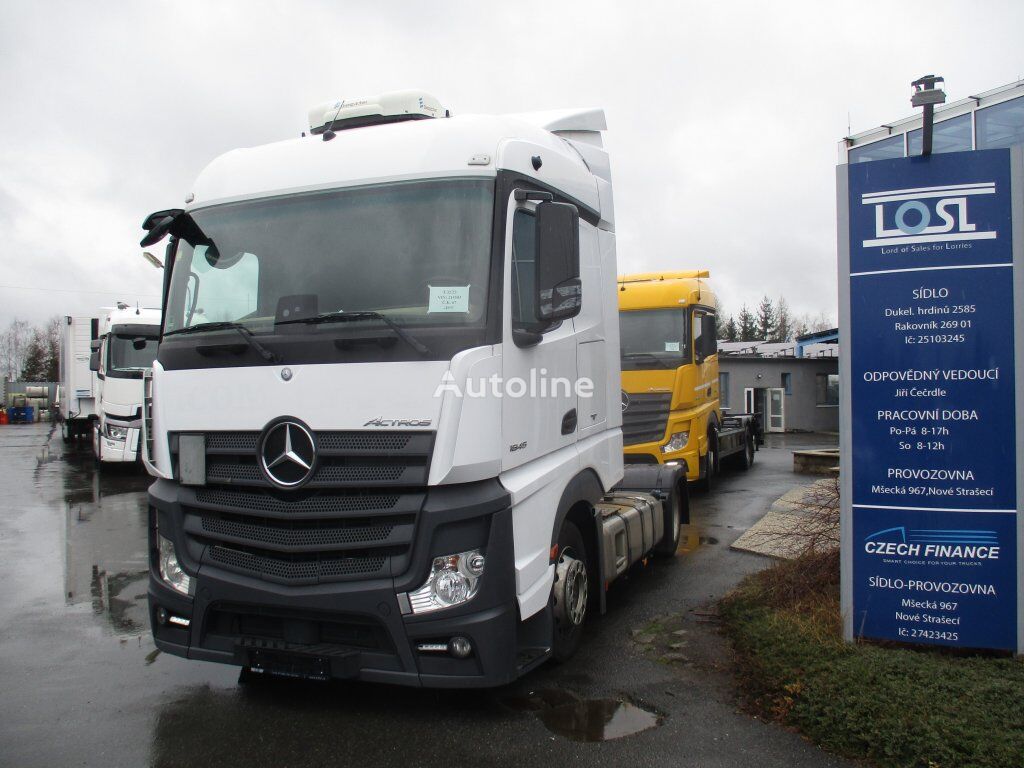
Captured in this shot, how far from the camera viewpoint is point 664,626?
5953mm

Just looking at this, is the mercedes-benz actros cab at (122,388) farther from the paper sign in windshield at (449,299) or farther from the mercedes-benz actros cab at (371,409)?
the paper sign in windshield at (449,299)

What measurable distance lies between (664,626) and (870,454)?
2.07 metres

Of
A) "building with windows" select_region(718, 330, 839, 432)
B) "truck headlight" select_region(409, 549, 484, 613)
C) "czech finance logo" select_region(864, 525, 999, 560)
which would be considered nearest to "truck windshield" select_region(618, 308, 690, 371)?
"czech finance logo" select_region(864, 525, 999, 560)

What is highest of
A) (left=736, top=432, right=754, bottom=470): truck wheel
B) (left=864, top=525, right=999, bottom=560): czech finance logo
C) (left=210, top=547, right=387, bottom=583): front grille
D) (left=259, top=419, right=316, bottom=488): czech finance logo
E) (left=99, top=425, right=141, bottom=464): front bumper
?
(left=259, top=419, right=316, bottom=488): czech finance logo

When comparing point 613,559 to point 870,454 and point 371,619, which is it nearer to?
point 870,454

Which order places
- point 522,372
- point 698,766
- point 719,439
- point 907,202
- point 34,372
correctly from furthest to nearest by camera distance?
1. point 34,372
2. point 719,439
3. point 907,202
4. point 522,372
5. point 698,766

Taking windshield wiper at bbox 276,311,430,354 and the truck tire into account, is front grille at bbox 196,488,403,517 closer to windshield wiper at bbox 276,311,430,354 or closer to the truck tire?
windshield wiper at bbox 276,311,430,354

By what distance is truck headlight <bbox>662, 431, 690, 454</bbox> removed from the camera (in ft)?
38.4

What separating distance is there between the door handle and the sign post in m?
1.62

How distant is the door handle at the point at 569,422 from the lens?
487 cm

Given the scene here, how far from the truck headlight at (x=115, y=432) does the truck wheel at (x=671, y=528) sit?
39.9ft

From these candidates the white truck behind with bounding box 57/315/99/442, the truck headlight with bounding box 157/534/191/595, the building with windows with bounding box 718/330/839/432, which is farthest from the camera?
the building with windows with bounding box 718/330/839/432

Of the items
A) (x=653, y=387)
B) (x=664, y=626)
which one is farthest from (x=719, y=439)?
(x=664, y=626)

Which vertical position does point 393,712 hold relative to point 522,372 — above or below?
below
